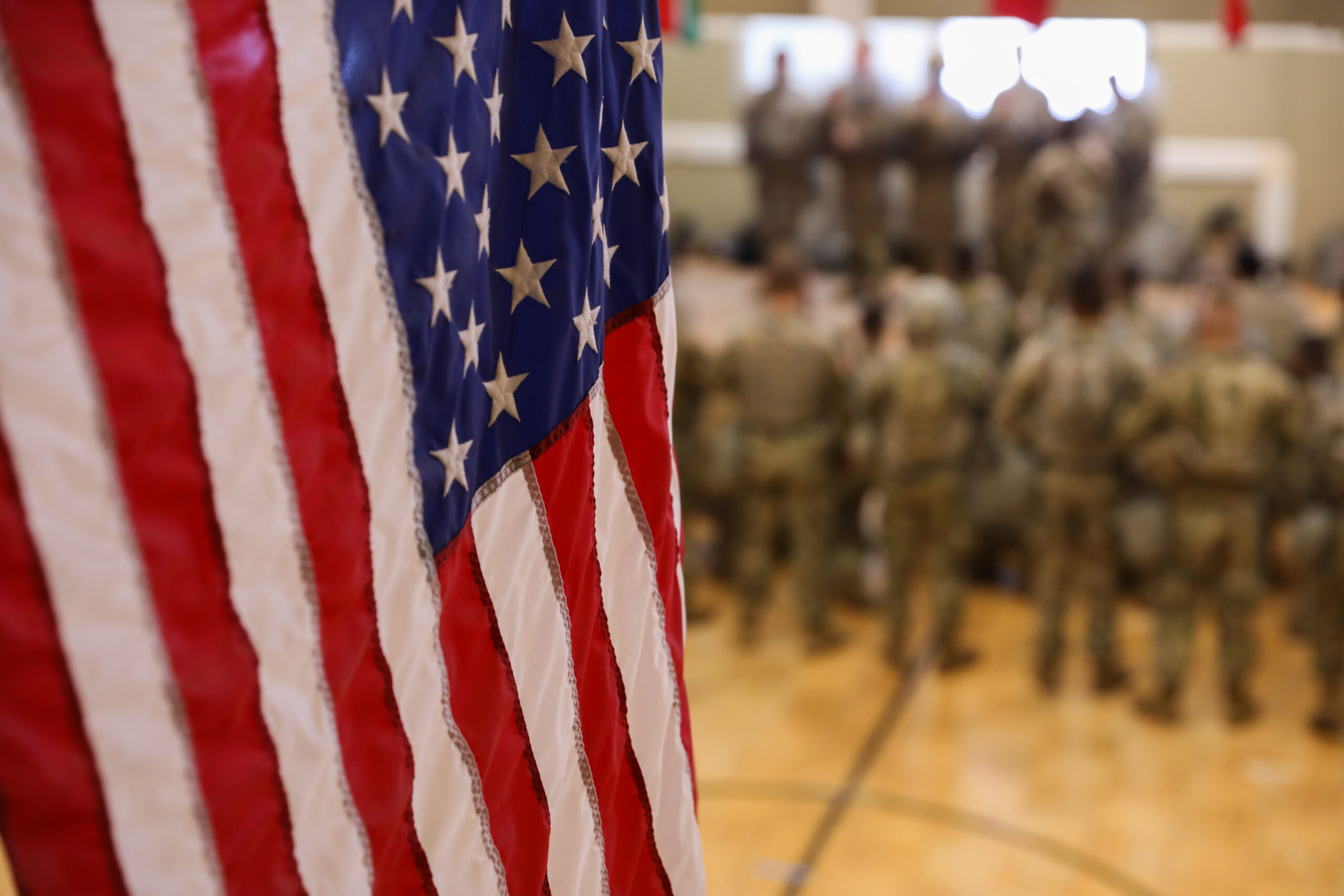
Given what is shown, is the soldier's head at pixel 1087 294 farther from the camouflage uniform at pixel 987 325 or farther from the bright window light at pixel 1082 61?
the bright window light at pixel 1082 61

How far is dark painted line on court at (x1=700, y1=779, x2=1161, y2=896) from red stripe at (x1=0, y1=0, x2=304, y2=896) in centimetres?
350

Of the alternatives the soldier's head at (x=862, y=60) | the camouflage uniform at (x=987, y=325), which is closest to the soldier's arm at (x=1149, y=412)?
the camouflage uniform at (x=987, y=325)

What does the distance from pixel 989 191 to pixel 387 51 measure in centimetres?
963

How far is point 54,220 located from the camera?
122 cm

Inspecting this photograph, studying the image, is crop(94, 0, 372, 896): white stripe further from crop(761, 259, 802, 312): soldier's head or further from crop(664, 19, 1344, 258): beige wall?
crop(664, 19, 1344, 258): beige wall

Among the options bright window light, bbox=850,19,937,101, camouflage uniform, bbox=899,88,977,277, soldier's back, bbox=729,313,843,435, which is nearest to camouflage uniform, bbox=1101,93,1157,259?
camouflage uniform, bbox=899,88,977,277

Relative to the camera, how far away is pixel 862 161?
11.0 meters

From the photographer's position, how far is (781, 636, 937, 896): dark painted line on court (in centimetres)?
478

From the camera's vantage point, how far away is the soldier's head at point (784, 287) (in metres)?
6.50

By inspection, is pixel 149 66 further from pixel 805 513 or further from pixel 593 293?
pixel 805 513

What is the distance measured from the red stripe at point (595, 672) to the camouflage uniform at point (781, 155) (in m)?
8.94

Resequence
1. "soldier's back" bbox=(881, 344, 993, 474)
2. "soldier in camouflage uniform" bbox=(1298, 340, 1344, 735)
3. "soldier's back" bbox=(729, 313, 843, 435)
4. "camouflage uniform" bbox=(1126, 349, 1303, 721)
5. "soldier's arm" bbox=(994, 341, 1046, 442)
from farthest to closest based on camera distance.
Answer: "soldier's back" bbox=(729, 313, 843, 435) → "soldier's back" bbox=(881, 344, 993, 474) → "soldier's arm" bbox=(994, 341, 1046, 442) → "soldier in camouflage uniform" bbox=(1298, 340, 1344, 735) → "camouflage uniform" bbox=(1126, 349, 1303, 721)

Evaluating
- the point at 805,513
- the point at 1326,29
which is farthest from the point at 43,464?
the point at 1326,29

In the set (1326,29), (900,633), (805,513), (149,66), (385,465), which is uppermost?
(1326,29)
